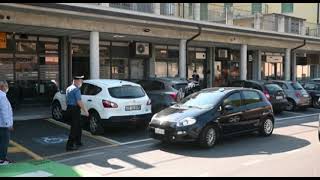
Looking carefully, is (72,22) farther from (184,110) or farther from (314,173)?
(314,173)

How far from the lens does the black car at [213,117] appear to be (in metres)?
11.0

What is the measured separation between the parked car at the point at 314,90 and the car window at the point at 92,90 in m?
13.4

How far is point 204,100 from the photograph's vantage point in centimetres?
1205

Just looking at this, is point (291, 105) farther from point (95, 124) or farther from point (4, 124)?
point (4, 124)

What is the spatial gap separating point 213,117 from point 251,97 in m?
2.03

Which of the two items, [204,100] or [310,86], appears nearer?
[204,100]

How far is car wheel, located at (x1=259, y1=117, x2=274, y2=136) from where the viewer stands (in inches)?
513

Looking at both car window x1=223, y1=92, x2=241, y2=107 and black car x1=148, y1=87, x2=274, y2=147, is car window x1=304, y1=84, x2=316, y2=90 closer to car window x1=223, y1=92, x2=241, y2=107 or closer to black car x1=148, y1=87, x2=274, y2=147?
black car x1=148, y1=87, x2=274, y2=147

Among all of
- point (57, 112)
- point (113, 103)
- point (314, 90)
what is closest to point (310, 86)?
point (314, 90)

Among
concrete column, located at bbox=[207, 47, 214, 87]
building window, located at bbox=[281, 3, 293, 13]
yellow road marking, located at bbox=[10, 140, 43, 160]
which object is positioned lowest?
yellow road marking, located at bbox=[10, 140, 43, 160]

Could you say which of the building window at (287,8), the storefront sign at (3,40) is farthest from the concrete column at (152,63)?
the building window at (287,8)

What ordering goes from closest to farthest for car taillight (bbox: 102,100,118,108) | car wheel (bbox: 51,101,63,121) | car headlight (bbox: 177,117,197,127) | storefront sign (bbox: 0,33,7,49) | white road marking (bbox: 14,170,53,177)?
white road marking (bbox: 14,170,53,177)
car headlight (bbox: 177,117,197,127)
car taillight (bbox: 102,100,118,108)
car wheel (bbox: 51,101,63,121)
storefront sign (bbox: 0,33,7,49)

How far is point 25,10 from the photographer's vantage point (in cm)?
1546

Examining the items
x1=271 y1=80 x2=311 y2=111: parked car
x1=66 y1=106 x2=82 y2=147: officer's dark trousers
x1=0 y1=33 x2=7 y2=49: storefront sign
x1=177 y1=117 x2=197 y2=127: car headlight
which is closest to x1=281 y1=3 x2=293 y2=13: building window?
x1=271 y1=80 x2=311 y2=111: parked car
